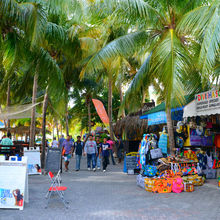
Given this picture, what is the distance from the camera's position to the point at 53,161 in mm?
11000

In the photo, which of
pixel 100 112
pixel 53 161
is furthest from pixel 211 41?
pixel 100 112

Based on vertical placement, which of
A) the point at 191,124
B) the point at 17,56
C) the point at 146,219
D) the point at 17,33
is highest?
the point at 17,33

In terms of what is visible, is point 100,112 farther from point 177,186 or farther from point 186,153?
point 177,186

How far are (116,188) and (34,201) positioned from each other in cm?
295

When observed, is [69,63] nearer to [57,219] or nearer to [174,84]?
[174,84]

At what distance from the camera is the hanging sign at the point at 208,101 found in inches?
362

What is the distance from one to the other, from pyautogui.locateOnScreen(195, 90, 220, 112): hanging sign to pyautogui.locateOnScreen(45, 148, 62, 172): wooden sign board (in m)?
5.16

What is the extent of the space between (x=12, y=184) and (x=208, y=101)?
20.2 feet

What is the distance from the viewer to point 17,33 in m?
12.4

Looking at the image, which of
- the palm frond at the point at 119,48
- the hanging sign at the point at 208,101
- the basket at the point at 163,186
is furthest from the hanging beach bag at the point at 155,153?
the palm frond at the point at 119,48

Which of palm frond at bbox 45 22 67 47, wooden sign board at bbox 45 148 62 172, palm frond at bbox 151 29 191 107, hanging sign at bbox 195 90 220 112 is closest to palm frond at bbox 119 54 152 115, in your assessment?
palm frond at bbox 151 29 191 107

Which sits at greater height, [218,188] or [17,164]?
[17,164]

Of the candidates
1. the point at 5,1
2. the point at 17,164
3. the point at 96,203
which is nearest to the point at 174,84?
the point at 96,203

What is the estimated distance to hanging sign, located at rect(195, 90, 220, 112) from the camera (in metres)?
9.19
